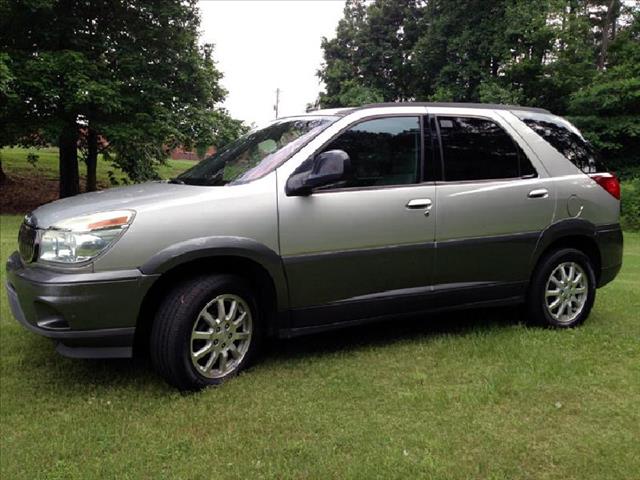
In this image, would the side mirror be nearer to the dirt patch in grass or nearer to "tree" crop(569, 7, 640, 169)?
the dirt patch in grass

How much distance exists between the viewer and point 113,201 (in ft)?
12.2

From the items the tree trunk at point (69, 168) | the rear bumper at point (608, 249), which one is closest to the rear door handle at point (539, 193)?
the rear bumper at point (608, 249)

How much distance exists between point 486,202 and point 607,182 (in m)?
1.39

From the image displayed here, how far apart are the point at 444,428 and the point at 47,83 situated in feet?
51.4

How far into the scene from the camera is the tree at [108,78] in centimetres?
1593

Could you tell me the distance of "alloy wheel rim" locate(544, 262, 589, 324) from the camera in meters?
5.05

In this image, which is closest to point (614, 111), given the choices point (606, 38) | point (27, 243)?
point (606, 38)

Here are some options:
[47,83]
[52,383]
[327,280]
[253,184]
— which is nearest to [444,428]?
[327,280]

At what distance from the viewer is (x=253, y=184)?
152 inches

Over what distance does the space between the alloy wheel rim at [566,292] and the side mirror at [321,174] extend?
7.40 feet

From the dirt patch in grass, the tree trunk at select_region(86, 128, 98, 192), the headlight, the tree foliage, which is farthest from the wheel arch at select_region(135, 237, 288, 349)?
the tree foliage

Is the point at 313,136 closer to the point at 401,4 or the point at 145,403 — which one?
the point at 145,403

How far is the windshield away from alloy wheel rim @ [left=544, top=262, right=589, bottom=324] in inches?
92.6

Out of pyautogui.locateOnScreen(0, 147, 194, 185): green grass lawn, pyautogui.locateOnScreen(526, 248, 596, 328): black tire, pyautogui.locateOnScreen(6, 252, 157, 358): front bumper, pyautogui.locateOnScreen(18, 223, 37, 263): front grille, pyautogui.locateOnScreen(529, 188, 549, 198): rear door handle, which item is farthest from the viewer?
pyautogui.locateOnScreen(0, 147, 194, 185): green grass lawn
